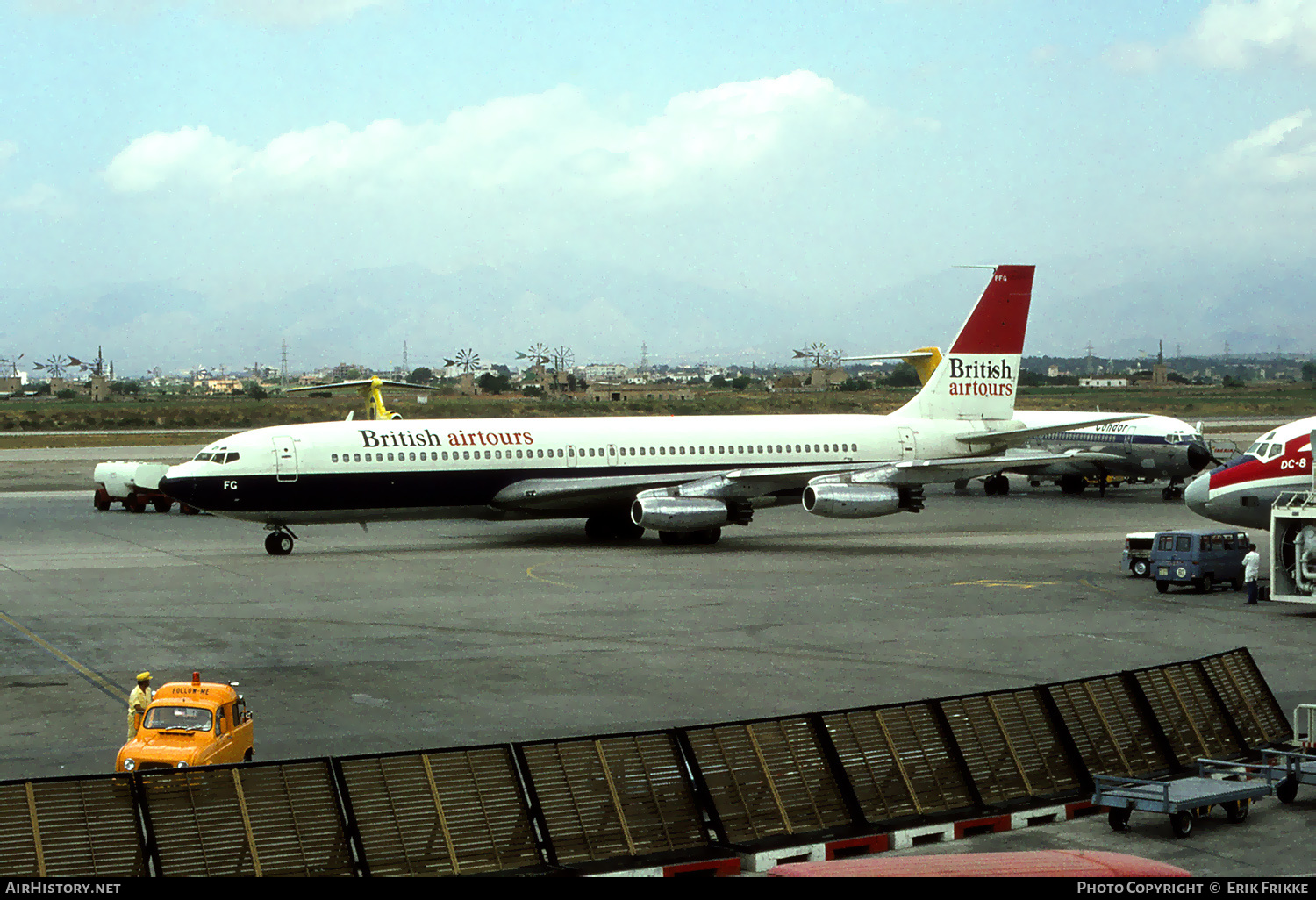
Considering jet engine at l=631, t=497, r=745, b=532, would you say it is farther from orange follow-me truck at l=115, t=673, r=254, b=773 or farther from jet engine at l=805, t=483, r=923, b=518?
orange follow-me truck at l=115, t=673, r=254, b=773

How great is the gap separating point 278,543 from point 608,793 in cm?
3418

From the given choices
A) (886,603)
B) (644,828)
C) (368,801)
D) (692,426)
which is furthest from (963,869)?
(692,426)

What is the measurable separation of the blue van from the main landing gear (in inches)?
1157

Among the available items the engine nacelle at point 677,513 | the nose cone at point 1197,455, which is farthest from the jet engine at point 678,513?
the nose cone at point 1197,455

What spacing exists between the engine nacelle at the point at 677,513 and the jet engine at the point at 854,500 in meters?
3.36

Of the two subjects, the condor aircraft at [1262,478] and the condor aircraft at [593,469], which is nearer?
the condor aircraft at [1262,478]

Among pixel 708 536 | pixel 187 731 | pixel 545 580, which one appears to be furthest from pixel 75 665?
pixel 708 536

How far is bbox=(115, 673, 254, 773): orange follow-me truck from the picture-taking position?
18.2 meters

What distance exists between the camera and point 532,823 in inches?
612

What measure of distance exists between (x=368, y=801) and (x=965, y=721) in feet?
27.6

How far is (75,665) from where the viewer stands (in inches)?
1110

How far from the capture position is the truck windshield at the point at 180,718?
62.2 ft

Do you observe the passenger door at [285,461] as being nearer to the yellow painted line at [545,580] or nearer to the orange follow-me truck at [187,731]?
the yellow painted line at [545,580]
